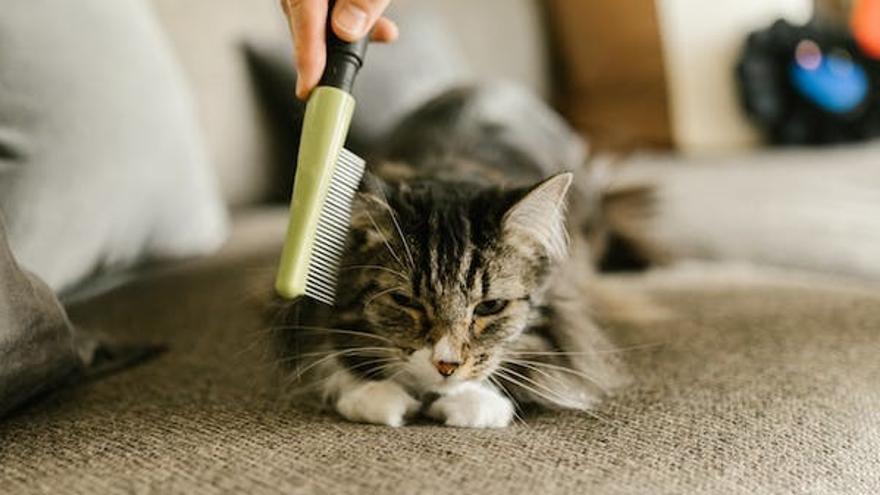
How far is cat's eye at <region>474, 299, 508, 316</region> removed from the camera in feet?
3.33

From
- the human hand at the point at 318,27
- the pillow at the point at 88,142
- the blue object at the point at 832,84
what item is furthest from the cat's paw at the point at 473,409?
the blue object at the point at 832,84

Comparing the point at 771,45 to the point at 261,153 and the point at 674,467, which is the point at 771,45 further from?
the point at 674,467

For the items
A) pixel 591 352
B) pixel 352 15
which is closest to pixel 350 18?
pixel 352 15

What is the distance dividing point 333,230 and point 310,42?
21 cm

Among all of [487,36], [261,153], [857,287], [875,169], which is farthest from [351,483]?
[487,36]

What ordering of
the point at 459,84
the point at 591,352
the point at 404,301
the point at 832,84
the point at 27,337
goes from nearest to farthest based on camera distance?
the point at 27,337 < the point at 404,301 < the point at 591,352 < the point at 459,84 < the point at 832,84

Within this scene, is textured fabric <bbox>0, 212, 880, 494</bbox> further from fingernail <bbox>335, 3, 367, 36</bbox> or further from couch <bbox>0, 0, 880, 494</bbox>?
fingernail <bbox>335, 3, 367, 36</bbox>

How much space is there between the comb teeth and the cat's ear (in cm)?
18

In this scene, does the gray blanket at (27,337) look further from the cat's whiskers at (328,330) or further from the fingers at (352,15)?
the fingers at (352,15)

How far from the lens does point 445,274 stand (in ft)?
3.28

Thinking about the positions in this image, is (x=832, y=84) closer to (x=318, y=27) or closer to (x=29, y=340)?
(x=318, y=27)

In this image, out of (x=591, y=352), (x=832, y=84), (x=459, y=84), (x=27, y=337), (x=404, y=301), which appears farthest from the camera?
(x=832, y=84)

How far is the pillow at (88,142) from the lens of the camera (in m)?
1.11

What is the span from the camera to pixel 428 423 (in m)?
0.97
